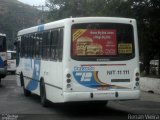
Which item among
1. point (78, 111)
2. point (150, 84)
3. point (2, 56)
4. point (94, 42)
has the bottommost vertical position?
point (78, 111)

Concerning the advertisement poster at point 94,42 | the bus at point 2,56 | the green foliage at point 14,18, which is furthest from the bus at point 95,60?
the green foliage at point 14,18

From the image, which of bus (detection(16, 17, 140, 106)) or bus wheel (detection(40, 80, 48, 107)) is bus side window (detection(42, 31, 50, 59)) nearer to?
bus wheel (detection(40, 80, 48, 107))

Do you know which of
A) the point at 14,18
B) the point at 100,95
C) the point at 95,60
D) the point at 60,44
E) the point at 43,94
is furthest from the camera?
the point at 14,18

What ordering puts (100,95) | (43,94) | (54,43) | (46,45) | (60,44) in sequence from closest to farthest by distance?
(100,95)
(60,44)
(54,43)
(46,45)
(43,94)

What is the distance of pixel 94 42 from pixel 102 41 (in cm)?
24

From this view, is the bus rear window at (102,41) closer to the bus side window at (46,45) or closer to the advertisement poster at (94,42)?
the advertisement poster at (94,42)

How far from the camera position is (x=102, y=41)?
48.7 feet

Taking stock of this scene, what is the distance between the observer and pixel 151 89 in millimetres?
23062

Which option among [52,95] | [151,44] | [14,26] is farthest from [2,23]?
[52,95]

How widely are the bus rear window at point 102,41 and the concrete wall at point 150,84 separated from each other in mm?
7436

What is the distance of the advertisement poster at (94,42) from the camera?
14.7 metres

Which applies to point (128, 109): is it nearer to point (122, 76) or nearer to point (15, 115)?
point (122, 76)

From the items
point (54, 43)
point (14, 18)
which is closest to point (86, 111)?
point (54, 43)

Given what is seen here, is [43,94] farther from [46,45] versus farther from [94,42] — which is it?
[94,42]
